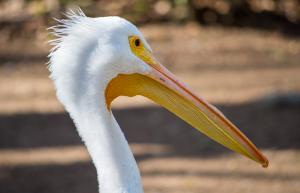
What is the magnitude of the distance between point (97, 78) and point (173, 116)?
4216 mm

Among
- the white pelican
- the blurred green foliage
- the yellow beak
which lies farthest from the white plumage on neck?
the blurred green foliage

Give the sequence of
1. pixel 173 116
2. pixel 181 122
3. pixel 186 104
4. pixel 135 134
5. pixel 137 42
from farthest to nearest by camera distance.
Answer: pixel 173 116, pixel 181 122, pixel 135 134, pixel 186 104, pixel 137 42

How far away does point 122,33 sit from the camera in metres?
3.10

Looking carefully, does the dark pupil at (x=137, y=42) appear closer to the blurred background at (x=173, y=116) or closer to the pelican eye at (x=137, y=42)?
the pelican eye at (x=137, y=42)

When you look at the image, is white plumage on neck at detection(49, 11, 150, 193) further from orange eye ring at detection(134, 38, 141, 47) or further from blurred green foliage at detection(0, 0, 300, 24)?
blurred green foliage at detection(0, 0, 300, 24)

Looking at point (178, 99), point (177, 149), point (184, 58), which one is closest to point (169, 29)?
point (184, 58)

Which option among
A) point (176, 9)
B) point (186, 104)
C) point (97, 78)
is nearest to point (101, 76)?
point (97, 78)

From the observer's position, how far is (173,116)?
285 inches

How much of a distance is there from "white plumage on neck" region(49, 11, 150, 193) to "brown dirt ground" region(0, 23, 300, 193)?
282 cm

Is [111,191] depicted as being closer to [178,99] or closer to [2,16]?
[178,99]

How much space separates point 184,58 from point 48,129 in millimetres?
2341

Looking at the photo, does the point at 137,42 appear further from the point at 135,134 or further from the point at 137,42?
the point at 135,134

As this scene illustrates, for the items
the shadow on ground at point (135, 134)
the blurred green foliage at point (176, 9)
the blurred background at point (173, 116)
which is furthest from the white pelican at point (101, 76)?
the blurred green foliage at point (176, 9)

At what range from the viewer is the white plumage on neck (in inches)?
120
